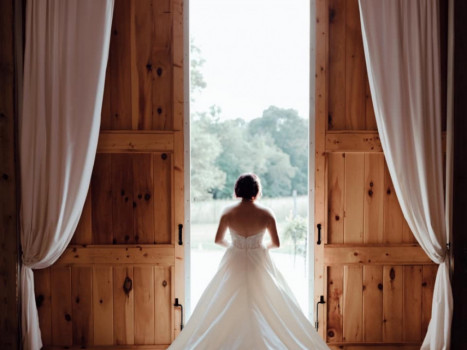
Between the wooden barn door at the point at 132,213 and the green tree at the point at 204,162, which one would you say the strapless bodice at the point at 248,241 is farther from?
the green tree at the point at 204,162

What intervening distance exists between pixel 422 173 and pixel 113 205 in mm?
2289

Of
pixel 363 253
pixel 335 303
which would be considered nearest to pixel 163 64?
pixel 363 253

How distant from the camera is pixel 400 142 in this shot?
2.87 m

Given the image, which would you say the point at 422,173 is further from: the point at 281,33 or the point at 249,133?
the point at 249,133

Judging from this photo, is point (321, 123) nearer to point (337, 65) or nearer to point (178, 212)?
point (337, 65)

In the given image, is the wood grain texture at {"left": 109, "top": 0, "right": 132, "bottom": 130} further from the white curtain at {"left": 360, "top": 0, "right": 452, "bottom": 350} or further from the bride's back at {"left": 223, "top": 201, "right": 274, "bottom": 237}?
the white curtain at {"left": 360, "top": 0, "right": 452, "bottom": 350}

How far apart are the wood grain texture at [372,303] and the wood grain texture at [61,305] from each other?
89.0 inches

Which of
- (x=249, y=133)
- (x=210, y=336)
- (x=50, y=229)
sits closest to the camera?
(x=210, y=336)

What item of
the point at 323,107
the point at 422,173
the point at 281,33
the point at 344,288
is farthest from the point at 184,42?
the point at 344,288

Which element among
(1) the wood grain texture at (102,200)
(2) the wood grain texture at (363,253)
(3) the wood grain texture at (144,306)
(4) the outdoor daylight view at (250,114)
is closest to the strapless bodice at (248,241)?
(4) the outdoor daylight view at (250,114)

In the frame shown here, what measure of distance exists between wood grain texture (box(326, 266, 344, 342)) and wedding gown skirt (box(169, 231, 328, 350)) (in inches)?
22.5

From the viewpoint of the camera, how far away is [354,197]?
10.0 ft

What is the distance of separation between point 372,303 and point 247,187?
4.57 ft

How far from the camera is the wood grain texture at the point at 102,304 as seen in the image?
2996 mm
